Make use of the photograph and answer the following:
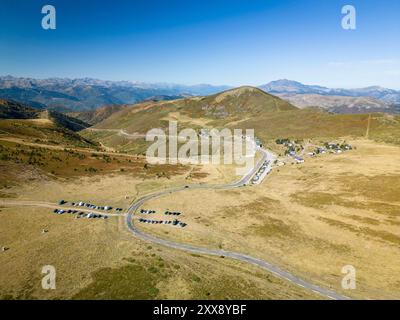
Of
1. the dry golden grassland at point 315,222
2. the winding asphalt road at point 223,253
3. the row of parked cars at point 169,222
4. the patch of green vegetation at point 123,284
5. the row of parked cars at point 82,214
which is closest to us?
the patch of green vegetation at point 123,284

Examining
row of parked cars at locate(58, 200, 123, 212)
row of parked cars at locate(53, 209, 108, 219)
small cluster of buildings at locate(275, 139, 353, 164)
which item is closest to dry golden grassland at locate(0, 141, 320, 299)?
row of parked cars at locate(53, 209, 108, 219)

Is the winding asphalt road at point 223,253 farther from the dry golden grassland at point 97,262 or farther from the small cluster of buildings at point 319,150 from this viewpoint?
the small cluster of buildings at point 319,150

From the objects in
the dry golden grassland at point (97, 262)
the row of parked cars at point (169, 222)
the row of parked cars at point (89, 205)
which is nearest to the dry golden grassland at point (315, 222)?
the row of parked cars at point (169, 222)

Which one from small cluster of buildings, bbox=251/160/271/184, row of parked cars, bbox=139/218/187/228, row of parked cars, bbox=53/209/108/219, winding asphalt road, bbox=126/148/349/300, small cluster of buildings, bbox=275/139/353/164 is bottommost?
winding asphalt road, bbox=126/148/349/300

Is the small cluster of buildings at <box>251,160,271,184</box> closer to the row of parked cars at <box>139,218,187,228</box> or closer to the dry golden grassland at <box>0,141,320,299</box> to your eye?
the dry golden grassland at <box>0,141,320,299</box>

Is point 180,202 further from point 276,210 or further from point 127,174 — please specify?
point 127,174

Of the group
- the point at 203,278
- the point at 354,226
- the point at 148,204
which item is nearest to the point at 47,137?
the point at 148,204

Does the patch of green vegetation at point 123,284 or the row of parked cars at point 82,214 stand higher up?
the row of parked cars at point 82,214

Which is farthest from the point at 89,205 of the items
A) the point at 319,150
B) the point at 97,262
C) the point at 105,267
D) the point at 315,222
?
the point at 319,150

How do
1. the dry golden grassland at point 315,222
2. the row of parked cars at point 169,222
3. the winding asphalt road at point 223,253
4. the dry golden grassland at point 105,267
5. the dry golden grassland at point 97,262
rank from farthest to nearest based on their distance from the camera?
the row of parked cars at point 169,222, the dry golden grassland at point 315,222, the winding asphalt road at point 223,253, the dry golden grassland at point 97,262, the dry golden grassland at point 105,267
